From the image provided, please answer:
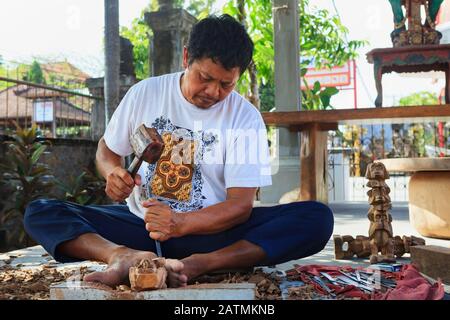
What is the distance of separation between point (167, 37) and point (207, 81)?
361 centimetres

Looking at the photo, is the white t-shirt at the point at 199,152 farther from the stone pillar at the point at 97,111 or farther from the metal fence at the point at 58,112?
the metal fence at the point at 58,112

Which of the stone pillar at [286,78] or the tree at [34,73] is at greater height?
the tree at [34,73]

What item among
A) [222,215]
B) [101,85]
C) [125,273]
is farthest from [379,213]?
[101,85]

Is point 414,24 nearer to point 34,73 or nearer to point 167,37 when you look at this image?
point 167,37

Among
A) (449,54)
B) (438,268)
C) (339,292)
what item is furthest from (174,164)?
(449,54)

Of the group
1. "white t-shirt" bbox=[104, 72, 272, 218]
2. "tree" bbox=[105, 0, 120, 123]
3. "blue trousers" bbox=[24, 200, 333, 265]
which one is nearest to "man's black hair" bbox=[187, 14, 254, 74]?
"white t-shirt" bbox=[104, 72, 272, 218]

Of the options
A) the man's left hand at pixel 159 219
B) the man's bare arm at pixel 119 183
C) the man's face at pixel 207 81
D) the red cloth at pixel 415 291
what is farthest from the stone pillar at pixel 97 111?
the red cloth at pixel 415 291

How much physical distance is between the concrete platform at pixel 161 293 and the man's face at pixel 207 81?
31.2 inches

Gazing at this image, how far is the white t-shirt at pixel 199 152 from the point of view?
225 cm

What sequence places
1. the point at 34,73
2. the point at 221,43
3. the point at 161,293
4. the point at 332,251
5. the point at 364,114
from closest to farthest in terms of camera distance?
the point at 161,293, the point at 221,43, the point at 332,251, the point at 364,114, the point at 34,73

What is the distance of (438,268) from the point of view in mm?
2303

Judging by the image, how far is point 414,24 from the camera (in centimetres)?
470
